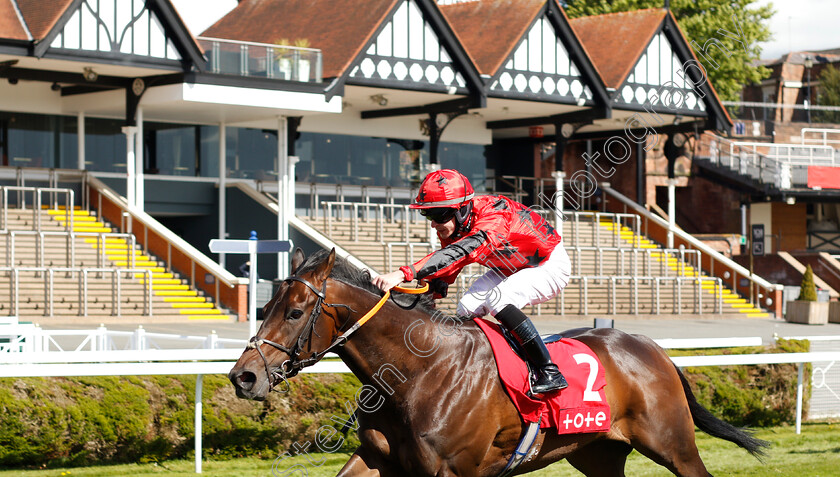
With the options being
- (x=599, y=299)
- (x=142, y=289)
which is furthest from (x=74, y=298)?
(x=599, y=299)

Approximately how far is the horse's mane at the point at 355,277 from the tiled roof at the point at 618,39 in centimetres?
2198

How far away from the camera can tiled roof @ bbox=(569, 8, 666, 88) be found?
26856mm

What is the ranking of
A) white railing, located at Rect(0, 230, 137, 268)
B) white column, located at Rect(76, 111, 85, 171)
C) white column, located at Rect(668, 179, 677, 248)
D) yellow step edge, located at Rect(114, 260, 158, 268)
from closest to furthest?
white railing, located at Rect(0, 230, 137, 268)
yellow step edge, located at Rect(114, 260, 158, 268)
white column, located at Rect(76, 111, 85, 171)
white column, located at Rect(668, 179, 677, 248)

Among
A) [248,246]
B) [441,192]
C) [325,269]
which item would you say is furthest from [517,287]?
[248,246]

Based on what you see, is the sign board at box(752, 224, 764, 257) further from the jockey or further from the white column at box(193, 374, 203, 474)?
the jockey

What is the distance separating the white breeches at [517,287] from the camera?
5277 mm

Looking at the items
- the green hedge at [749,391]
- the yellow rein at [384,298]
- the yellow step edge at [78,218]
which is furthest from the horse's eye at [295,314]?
the yellow step edge at [78,218]

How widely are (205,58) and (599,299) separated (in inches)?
375

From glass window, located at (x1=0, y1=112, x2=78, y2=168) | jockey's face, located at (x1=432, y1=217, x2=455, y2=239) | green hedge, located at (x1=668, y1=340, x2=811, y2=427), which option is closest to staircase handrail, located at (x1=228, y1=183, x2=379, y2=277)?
glass window, located at (x1=0, y1=112, x2=78, y2=168)

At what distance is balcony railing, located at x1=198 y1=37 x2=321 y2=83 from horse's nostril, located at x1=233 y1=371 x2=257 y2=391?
58.3 feet

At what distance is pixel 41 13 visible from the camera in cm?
1980

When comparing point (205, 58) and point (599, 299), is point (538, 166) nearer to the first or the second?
point (599, 299)

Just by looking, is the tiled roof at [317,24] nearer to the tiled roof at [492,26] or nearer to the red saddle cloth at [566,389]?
the tiled roof at [492,26]

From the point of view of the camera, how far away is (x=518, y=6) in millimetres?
26125
